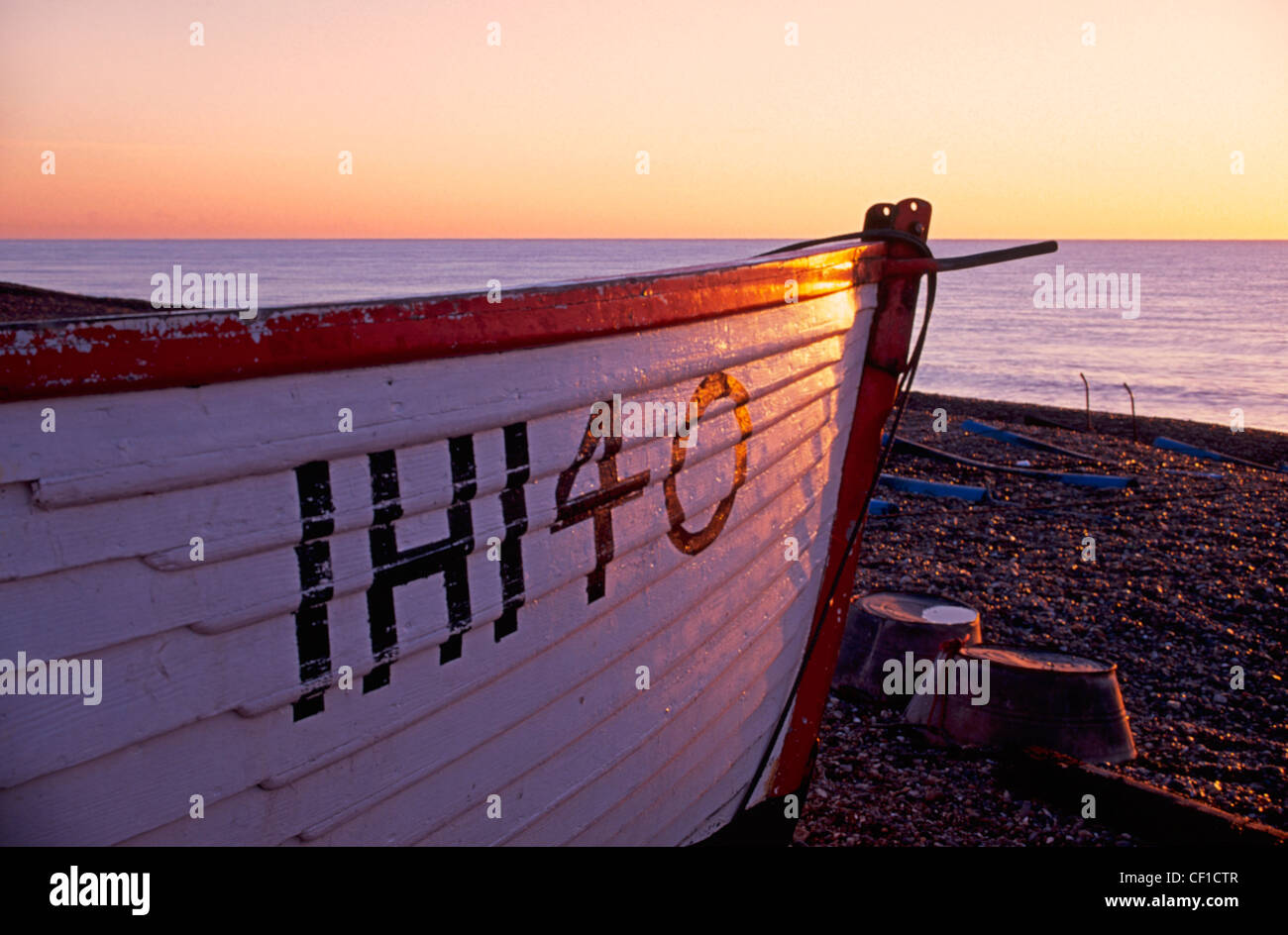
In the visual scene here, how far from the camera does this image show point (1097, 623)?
6828mm

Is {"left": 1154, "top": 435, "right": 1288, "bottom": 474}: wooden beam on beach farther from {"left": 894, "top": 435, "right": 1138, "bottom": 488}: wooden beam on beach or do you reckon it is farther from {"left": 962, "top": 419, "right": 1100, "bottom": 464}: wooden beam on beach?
{"left": 894, "top": 435, "right": 1138, "bottom": 488}: wooden beam on beach

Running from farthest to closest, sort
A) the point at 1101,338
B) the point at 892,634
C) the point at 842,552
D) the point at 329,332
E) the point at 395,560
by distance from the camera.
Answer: the point at 1101,338 < the point at 892,634 < the point at 842,552 < the point at 395,560 < the point at 329,332

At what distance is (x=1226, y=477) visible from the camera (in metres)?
12.6

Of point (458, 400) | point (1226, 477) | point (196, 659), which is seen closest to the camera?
point (196, 659)

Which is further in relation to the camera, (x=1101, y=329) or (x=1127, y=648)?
(x=1101, y=329)

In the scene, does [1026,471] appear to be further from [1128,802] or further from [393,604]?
[393,604]

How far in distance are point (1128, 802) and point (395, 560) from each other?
3.58 meters

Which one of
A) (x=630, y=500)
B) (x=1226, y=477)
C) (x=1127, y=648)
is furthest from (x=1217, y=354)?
(x=630, y=500)

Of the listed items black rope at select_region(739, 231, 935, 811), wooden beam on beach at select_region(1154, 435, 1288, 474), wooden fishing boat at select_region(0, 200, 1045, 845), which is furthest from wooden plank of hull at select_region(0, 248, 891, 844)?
wooden beam on beach at select_region(1154, 435, 1288, 474)

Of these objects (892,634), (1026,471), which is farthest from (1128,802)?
(1026,471)

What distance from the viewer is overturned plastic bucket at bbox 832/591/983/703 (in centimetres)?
498

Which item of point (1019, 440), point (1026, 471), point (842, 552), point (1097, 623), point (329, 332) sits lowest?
point (1097, 623)

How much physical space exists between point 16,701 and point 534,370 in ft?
3.94

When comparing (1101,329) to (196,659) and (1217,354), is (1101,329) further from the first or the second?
(196,659)
